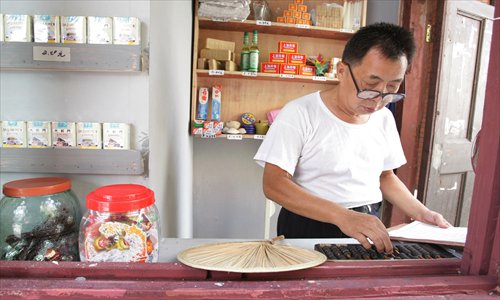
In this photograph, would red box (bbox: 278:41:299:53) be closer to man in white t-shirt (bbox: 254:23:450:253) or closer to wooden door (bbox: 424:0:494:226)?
wooden door (bbox: 424:0:494:226)

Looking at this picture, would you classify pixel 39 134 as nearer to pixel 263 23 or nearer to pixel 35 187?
pixel 35 187

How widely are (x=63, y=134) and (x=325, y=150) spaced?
36.4 inches

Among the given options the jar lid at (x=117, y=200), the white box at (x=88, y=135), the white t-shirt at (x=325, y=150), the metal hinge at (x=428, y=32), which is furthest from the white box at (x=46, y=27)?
the metal hinge at (x=428, y=32)

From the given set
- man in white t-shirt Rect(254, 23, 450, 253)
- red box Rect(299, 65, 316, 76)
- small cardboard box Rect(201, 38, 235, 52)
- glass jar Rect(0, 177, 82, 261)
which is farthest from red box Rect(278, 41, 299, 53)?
glass jar Rect(0, 177, 82, 261)

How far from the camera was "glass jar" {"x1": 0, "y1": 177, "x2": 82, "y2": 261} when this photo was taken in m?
0.87

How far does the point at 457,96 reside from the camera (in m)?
2.50

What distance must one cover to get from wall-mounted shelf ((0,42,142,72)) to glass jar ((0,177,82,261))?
14.8 inches

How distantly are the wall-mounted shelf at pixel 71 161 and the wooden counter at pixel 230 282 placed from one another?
2.19 ft

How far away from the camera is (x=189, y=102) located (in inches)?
103

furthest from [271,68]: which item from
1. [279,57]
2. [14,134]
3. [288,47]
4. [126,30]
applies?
[14,134]

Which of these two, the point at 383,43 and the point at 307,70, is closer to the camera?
the point at 383,43

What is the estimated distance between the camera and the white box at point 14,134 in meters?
1.09

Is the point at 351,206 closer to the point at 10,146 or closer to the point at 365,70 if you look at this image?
the point at 365,70

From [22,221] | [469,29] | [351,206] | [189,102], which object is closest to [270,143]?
[351,206]
